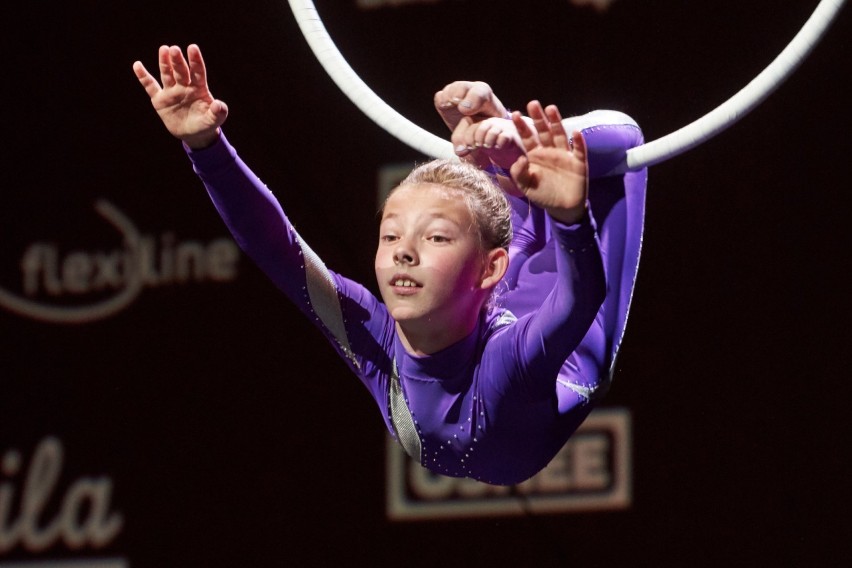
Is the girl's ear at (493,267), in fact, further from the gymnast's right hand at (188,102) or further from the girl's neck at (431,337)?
the gymnast's right hand at (188,102)

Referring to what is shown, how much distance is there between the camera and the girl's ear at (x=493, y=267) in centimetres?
225

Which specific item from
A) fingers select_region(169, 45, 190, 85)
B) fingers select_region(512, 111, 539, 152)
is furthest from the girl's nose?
fingers select_region(169, 45, 190, 85)

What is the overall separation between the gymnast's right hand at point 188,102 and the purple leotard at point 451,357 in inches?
1.3

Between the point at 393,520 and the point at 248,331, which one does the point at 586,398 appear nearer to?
the point at 393,520

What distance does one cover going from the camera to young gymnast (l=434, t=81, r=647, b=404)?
228 cm

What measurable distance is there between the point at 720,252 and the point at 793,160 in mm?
308

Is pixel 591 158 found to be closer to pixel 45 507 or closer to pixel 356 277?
pixel 356 277

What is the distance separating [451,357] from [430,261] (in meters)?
0.20

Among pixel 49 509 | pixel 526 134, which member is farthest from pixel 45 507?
pixel 526 134

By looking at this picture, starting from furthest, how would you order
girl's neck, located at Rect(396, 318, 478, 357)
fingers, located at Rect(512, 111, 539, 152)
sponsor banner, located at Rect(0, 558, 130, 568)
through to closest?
1. sponsor banner, located at Rect(0, 558, 130, 568)
2. girl's neck, located at Rect(396, 318, 478, 357)
3. fingers, located at Rect(512, 111, 539, 152)

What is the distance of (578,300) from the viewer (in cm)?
194

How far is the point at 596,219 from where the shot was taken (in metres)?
2.43

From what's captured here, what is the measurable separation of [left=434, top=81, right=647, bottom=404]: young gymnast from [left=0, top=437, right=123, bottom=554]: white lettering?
168 centimetres

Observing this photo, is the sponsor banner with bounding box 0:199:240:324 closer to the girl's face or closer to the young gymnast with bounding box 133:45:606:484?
the young gymnast with bounding box 133:45:606:484
